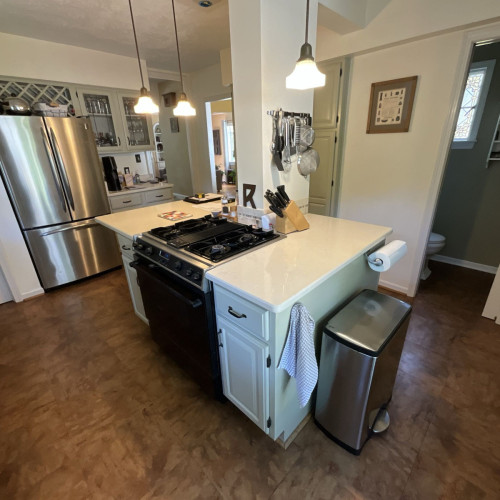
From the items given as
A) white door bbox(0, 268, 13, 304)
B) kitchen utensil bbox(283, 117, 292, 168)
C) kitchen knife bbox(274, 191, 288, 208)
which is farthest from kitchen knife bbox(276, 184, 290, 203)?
white door bbox(0, 268, 13, 304)

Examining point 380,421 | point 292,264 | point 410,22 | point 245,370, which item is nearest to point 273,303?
point 292,264

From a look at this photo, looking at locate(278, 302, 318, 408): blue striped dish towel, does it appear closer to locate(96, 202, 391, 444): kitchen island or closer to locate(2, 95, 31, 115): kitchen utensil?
locate(96, 202, 391, 444): kitchen island

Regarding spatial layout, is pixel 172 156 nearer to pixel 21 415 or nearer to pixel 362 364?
pixel 21 415

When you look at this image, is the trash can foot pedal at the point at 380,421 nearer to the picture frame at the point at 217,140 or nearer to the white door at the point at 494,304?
the white door at the point at 494,304

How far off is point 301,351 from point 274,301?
11.7 inches

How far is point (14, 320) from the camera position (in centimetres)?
246

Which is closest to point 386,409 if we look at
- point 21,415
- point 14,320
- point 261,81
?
point 261,81

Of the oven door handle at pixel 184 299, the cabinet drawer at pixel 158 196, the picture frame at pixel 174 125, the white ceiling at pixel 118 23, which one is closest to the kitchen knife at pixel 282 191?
the oven door handle at pixel 184 299

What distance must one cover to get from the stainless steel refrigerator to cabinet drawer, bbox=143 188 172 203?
0.66 m

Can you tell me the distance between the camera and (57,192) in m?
2.72

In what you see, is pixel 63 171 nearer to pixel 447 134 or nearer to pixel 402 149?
pixel 402 149

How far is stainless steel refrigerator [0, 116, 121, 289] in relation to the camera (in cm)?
245

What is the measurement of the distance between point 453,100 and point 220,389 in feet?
8.73

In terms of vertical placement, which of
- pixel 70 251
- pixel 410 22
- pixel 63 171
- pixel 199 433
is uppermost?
pixel 410 22
